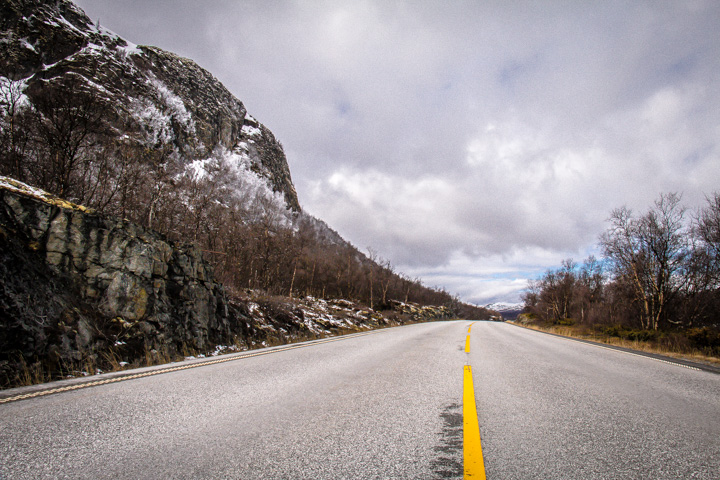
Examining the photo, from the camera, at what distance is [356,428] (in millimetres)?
2422

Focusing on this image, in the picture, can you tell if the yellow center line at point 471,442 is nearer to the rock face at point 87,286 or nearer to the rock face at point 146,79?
the rock face at point 87,286

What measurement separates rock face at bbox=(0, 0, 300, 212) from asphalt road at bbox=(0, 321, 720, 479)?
52100 mm

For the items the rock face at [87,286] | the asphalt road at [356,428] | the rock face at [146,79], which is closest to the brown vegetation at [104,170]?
the rock face at [87,286]

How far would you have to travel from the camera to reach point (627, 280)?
2214 cm

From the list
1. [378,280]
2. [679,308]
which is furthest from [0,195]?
[378,280]

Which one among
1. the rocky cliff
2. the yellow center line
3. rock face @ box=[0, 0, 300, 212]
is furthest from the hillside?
rock face @ box=[0, 0, 300, 212]

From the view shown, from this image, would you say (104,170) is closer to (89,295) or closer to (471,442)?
(89,295)

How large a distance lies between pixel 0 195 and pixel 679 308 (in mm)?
32017

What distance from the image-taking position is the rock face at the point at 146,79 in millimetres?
65188

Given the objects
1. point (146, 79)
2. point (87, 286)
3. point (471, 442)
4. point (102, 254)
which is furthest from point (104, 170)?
point (146, 79)

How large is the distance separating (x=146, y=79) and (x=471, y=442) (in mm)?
114889

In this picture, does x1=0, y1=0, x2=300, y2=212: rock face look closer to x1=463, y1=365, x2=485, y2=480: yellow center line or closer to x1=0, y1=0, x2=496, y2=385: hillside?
x1=0, y1=0, x2=496, y2=385: hillside

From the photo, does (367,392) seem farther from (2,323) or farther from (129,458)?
(2,323)

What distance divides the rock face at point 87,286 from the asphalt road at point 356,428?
2.68m
